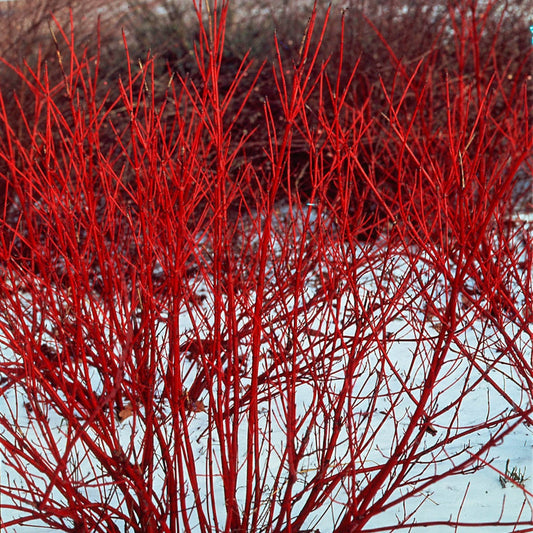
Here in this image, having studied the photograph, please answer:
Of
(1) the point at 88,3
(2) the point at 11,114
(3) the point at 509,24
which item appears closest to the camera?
(2) the point at 11,114

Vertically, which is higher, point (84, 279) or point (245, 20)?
point (245, 20)

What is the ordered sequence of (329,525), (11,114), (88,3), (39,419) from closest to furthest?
(39,419) < (329,525) < (11,114) < (88,3)

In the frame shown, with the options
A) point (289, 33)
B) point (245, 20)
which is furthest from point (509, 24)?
point (245, 20)

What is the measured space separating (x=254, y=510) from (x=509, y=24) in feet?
24.1

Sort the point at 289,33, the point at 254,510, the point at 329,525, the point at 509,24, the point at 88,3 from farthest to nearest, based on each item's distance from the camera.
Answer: the point at 289,33, the point at 509,24, the point at 88,3, the point at 329,525, the point at 254,510

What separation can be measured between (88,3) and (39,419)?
210 inches

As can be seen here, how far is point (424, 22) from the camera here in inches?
265

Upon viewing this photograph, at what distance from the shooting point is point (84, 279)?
68.6 inches

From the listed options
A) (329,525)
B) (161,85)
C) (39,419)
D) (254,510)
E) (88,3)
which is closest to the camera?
(39,419)

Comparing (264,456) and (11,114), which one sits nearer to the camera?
(264,456)

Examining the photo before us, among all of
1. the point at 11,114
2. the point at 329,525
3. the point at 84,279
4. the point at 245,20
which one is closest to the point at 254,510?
the point at 329,525

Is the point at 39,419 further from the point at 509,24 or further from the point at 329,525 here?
the point at 509,24

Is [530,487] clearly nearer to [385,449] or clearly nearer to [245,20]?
[385,449]

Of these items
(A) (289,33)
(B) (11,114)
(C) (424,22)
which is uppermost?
(A) (289,33)
